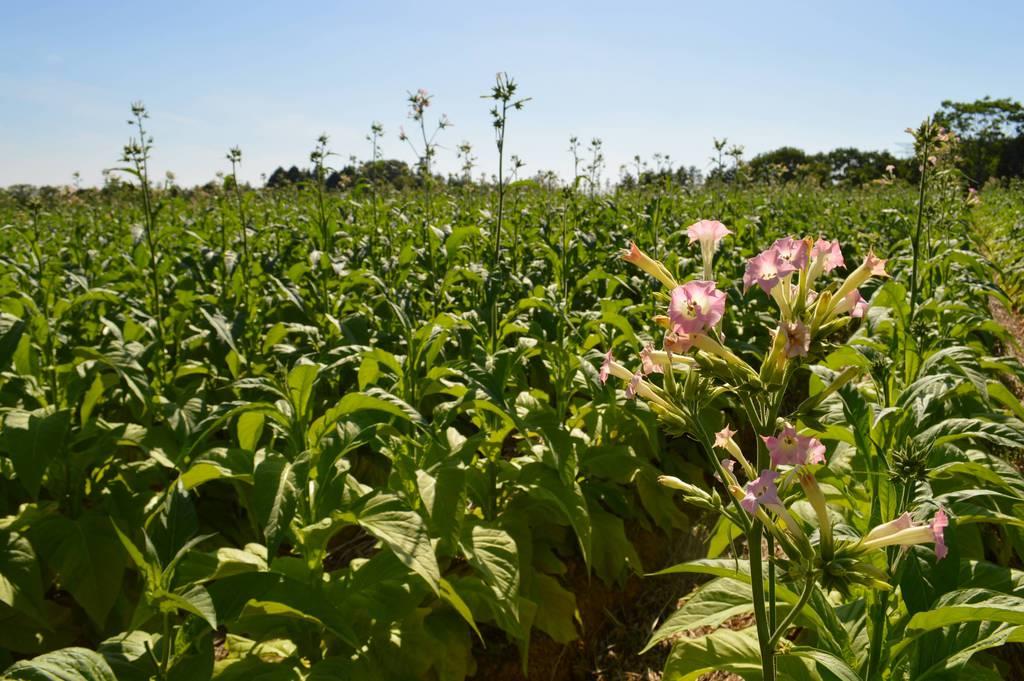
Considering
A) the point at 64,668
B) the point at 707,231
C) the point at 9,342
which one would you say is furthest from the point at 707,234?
the point at 9,342

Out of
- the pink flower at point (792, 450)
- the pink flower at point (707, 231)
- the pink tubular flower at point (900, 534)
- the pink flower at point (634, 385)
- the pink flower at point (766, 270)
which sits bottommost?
the pink tubular flower at point (900, 534)

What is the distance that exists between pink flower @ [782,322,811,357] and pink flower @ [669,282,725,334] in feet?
0.38

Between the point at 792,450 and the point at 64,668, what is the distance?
162 centimetres

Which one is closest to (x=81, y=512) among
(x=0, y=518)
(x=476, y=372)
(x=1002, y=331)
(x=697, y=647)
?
(x=0, y=518)

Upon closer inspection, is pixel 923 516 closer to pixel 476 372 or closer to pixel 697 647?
pixel 697 647

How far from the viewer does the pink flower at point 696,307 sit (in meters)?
1.16

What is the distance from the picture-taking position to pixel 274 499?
1952 mm

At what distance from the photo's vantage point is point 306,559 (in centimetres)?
208

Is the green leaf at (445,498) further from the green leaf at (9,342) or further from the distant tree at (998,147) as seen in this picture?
the distant tree at (998,147)

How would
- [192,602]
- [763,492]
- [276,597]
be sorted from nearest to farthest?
[763,492] < [192,602] < [276,597]

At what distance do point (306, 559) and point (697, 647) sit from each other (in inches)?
47.3

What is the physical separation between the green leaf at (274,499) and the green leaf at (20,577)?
3.25 feet

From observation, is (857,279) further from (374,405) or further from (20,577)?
(20,577)

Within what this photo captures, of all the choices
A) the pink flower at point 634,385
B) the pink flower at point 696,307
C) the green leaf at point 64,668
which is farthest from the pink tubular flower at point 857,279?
the green leaf at point 64,668
